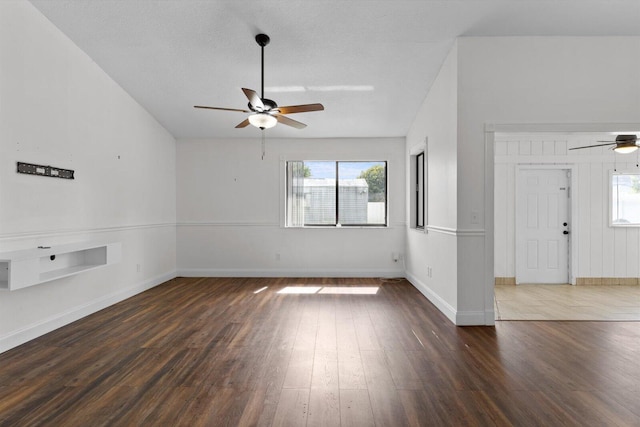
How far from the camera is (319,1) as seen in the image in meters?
3.21

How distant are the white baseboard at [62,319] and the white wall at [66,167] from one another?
0.01 m

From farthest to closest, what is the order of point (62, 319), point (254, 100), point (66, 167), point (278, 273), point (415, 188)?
point (278, 273) → point (415, 188) → point (66, 167) → point (62, 319) → point (254, 100)

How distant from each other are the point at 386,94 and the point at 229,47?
2.20 metres

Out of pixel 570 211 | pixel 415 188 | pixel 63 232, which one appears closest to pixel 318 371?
pixel 63 232

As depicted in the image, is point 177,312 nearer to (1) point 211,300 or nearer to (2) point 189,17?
(1) point 211,300

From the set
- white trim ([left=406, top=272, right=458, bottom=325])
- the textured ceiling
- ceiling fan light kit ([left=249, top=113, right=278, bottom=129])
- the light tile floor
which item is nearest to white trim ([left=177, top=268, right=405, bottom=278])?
white trim ([left=406, top=272, right=458, bottom=325])

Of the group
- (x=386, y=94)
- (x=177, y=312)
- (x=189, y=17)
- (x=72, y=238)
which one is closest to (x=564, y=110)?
(x=386, y=94)

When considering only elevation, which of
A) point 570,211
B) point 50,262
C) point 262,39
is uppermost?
point 262,39

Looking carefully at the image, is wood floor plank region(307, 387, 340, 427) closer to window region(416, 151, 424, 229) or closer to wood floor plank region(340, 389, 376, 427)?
wood floor plank region(340, 389, 376, 427)

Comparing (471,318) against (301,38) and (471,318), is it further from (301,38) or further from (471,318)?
(301,38)

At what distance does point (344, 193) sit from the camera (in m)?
A: 6.51

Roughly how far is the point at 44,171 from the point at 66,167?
34cm

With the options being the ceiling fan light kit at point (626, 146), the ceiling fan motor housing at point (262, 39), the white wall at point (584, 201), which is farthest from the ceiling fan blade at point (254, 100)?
the ceiling fan light kit at point (626, 146)

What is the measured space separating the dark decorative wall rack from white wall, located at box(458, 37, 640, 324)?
168 inches
